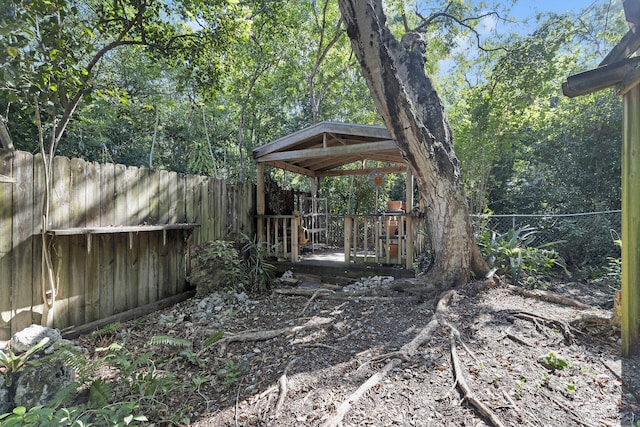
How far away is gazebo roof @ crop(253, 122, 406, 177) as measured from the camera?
4.97 m

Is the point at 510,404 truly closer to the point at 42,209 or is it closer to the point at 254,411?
the point at 254,411

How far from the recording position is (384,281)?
15.6ft

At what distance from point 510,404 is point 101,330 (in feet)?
12.2

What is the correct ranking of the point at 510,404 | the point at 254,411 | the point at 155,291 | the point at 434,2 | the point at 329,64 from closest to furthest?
the point at 510,404, the point at 254,411, the point at 155,291, the point at 434,2, the point at 329,64

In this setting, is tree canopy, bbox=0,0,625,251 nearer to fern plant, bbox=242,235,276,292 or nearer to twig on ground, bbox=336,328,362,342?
fern plant, bbox=242,235,276,292

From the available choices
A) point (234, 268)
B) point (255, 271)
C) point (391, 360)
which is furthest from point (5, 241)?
point (391, 360)

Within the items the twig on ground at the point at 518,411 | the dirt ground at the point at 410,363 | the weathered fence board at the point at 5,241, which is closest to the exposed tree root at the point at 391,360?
the dirt ground at the point at 410,363

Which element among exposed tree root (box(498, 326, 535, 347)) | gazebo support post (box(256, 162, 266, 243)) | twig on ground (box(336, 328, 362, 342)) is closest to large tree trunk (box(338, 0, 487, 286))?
exposed tree root (box(498, 326, 535, 347))

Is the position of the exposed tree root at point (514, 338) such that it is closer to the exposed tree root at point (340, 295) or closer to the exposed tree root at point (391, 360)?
the exposed tree root at point (391, 360)

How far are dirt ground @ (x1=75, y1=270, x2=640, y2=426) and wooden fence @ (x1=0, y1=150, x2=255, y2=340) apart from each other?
0.44 meters

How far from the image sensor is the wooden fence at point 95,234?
8.73 feet

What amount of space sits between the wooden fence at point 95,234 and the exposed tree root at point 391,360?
112 inches

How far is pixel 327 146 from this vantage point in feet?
18.2

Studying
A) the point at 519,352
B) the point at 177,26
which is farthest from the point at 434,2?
the point at 519,352
